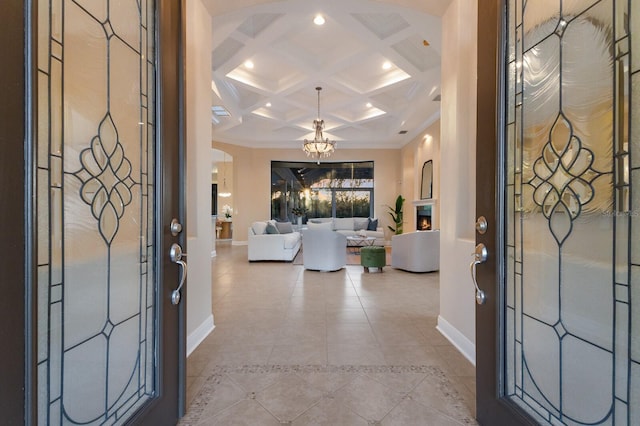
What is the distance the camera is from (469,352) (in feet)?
7.43

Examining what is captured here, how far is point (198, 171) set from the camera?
2.56 meters

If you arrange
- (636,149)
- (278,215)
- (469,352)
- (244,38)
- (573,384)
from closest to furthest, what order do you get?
(636,149) → (573,384) → (469,352) → (244,38) → (278,215)

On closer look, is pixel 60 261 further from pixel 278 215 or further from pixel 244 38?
pixel 278 215

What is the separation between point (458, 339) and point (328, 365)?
1.12 meters

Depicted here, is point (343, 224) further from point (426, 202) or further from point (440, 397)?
point (440, 397)

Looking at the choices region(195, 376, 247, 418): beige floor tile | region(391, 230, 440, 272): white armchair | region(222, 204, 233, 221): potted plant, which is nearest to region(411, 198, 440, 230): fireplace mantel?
region(391, 230, 440, 272): white armchair

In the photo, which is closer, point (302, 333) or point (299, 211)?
point (302, 333)

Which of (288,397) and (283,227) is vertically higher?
(283,227)

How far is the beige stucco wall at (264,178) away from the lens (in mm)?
9664

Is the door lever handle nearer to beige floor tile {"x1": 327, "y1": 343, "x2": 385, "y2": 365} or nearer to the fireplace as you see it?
beige floor tile {"x1": 327, "y1": 343, "x2": 385, "y2": 365}

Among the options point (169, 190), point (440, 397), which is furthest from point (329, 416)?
point (169, 190)

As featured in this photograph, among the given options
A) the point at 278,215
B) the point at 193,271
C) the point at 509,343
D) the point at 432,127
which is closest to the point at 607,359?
the point at 509,343

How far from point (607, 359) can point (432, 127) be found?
7.27 m

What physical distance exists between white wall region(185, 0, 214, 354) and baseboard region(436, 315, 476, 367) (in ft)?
7.10
